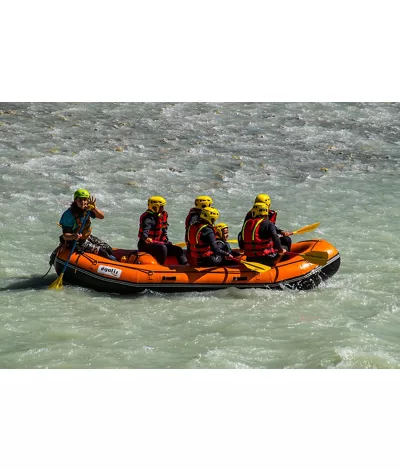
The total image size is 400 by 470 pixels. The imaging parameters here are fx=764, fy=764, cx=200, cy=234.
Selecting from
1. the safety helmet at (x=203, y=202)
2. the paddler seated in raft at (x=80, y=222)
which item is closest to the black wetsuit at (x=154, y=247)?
the paddler seated in raft at (x=80, y=222)

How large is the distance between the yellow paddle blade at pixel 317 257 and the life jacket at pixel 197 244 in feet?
4.11

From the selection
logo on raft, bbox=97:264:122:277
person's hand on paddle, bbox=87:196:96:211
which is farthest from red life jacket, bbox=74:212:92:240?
logo on raft, bbox=97:264:122:277

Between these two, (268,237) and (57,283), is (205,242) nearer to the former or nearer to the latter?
(268,237)

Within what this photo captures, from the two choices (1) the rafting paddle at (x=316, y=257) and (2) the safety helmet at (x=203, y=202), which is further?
(1) the rafting paddle at (x=316, y=257)

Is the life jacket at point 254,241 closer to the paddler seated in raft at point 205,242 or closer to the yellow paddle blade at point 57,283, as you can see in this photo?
the paddler seated in raft at point 205,242

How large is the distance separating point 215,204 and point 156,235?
499cm

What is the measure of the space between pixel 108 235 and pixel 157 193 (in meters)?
2.86

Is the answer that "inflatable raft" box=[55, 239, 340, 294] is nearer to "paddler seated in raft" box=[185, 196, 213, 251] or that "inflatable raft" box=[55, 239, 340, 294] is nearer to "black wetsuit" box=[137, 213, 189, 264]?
"black wetsuit" box=[137, 213, 189, 264]

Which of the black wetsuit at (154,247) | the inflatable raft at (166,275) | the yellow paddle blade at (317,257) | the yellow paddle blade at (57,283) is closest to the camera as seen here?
the inflatable raft at (166,275)

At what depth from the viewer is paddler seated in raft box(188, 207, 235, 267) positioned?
940 centimetres

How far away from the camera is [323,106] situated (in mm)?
20859

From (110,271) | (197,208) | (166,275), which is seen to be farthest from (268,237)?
(110,271)

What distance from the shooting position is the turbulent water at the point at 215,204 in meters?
8.02

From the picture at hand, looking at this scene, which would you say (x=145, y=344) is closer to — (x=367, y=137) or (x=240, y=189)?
(x=240, y=189)
